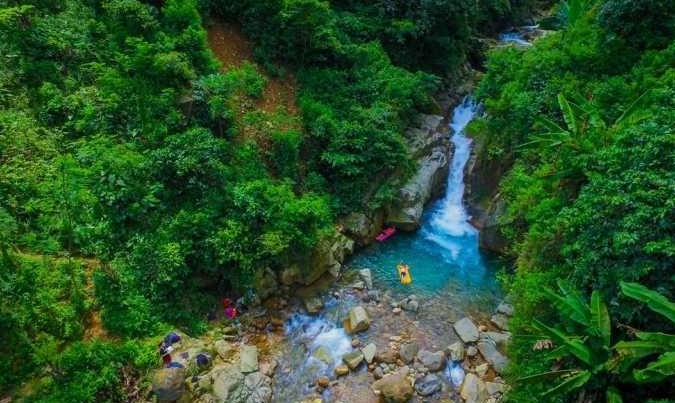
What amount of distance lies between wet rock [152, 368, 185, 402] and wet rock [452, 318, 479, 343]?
7369mm

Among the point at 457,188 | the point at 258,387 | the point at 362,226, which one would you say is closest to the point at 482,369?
the point at 258,387

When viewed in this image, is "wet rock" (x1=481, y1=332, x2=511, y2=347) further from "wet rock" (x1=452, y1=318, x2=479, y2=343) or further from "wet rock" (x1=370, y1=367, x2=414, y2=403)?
"wet rock" (x1=370, y1=367, x2=414, y2=403)

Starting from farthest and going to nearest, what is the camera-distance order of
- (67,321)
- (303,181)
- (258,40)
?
(258,40) < (303,181) < (67,321)

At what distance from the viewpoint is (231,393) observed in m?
9.29

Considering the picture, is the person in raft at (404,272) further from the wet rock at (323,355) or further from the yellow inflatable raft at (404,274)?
the wet rock at (323,355)

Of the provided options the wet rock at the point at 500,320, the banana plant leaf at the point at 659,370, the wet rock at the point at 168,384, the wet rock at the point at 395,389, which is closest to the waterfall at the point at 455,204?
the wet rock at the point at 500,320

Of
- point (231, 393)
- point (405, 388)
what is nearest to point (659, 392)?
point (405, 388)

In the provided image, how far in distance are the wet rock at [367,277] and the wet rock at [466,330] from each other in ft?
9.44

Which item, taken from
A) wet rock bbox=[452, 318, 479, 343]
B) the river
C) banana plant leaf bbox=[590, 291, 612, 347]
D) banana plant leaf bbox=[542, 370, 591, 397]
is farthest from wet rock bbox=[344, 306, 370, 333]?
banana plant leaf bbox=[590, 291, 612, 347]

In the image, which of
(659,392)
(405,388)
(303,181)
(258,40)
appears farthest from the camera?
(258,40)

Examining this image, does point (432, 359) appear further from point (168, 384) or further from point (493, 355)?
point (168, 384)

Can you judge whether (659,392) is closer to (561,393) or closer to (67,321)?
(561,393)

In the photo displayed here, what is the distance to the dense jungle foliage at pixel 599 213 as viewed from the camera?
6359 mm

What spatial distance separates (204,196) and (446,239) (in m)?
9.10
